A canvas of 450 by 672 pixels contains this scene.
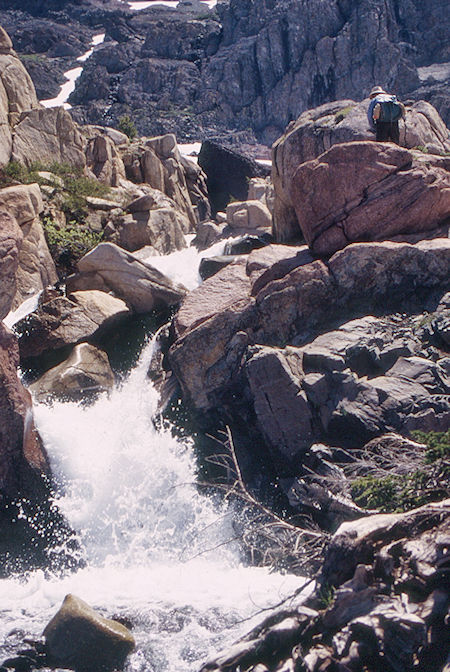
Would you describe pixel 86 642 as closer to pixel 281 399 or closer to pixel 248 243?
pixel 281 399

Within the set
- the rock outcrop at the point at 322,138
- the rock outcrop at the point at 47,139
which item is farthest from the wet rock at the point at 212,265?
the rock outcrop at the point at 47,139

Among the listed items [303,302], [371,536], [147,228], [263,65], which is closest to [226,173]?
[147,228]

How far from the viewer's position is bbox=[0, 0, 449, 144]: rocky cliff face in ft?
209

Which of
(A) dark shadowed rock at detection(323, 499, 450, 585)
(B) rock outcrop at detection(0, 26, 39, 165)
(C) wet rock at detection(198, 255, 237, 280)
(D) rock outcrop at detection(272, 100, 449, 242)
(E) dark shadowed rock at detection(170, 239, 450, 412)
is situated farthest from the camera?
(B) rock outcrop at detection(0, 26, 39, 165)

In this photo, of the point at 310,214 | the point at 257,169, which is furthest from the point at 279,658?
the point at 257,169

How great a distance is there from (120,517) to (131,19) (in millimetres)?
81481

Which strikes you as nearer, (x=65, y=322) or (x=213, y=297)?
(x=213, y=297)

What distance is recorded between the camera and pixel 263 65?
69750 mm

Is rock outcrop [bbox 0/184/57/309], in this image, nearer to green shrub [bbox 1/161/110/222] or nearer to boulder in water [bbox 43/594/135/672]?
green shrub [bbox 1/161/110/222]

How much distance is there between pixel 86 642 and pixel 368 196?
8245 mm

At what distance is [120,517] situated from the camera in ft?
33.2

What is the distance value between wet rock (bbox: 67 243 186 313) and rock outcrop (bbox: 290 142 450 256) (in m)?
4.29

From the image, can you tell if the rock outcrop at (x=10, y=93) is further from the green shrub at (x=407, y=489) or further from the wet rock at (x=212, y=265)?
the green shrub at (x=407, y=489)

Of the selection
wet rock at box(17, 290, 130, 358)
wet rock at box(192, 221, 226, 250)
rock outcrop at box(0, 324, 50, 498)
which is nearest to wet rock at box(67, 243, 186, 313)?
wet rock at box(17, 290, 130, 358)
